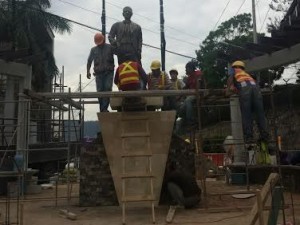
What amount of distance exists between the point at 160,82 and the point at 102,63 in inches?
55.2

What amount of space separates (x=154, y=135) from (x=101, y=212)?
1873 mm

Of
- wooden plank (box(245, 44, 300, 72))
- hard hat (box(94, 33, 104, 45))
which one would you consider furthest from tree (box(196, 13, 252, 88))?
hard hat (box(94, 33, 104, 45))

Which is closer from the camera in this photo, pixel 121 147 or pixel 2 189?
pixel 121 147

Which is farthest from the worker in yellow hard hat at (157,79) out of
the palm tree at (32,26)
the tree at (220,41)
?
the tree at (220,41)

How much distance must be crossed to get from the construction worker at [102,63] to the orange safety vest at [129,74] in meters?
1.43

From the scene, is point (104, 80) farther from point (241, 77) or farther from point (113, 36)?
point (241, 77)

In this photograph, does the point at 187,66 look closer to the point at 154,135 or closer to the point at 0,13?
the point at 154,135

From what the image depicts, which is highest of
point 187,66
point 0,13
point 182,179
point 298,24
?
point 0,13

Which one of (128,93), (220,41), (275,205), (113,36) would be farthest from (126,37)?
(220,41)

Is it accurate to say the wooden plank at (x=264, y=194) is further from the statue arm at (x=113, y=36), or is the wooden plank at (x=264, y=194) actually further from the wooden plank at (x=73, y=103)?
the statue arm at (x=113, y=36)

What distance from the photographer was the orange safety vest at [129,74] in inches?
372

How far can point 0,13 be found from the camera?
28.0 metres

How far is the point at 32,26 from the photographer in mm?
29266

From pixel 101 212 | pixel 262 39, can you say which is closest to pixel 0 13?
pixel 262 39
